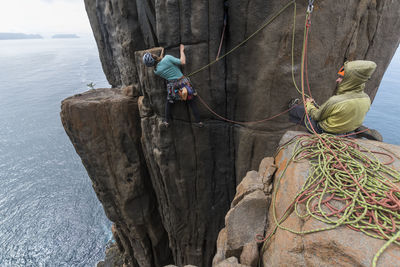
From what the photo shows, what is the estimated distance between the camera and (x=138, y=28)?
7.27 m

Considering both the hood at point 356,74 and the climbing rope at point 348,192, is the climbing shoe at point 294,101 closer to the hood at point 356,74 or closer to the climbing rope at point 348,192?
the hood at point 356,74

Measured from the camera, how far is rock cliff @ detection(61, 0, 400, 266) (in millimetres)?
5418

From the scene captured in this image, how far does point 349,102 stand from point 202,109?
4.16 meters

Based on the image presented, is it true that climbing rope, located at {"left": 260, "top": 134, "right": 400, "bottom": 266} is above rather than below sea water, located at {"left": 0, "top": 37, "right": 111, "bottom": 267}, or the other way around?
above

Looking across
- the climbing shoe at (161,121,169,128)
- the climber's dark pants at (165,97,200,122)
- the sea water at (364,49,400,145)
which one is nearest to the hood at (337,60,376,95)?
the climber's dark pants at (165,97,200,122)

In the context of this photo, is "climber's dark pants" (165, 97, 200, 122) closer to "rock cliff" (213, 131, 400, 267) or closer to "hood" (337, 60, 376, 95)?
"rock cliff" (213, 131, 400, 267)

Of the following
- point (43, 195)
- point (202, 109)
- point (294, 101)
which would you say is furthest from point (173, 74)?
point (43, 195)

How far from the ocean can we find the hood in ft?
92.9

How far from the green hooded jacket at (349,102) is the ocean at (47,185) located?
27.8 meters

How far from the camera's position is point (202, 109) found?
677 cm

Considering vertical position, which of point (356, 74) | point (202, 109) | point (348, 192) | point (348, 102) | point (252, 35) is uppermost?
point (252, 35)

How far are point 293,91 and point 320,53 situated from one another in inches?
45.6

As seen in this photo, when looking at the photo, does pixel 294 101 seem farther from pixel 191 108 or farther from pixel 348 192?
pixel 348 192

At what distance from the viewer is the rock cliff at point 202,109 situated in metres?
5.42
